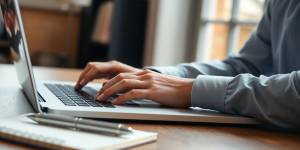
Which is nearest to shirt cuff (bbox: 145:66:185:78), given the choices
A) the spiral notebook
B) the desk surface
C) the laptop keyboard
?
the laptop keyboard

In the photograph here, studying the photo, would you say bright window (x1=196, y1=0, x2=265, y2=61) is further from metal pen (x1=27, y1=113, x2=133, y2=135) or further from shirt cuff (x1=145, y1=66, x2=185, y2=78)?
metal pen (x1=27, y1=113, x2=133, y2=135)

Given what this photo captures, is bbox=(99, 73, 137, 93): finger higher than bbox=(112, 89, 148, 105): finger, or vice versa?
bbox=(99, 73, 137, 93): finger

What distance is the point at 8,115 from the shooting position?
85 centimetres

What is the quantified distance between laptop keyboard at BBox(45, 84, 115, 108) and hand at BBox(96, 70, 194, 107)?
1.0 inches

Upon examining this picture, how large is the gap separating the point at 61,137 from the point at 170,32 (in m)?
1.92

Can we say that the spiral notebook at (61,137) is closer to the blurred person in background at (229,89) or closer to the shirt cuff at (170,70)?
the blurred person in background at (229,89)

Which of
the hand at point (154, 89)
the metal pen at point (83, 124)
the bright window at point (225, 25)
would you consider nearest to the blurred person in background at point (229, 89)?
the hand at point (154, 89)

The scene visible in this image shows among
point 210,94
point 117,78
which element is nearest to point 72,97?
A: point 117,78

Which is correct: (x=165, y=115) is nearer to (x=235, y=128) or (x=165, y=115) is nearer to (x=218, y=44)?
(x=235, y=128)

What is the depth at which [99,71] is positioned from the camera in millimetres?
1229

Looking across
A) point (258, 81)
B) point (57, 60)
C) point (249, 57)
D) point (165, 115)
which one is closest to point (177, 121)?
point (165, 115)

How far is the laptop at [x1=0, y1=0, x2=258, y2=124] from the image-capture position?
84 cm

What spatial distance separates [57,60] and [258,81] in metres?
3.55

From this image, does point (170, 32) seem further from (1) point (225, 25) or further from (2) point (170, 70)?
(2) point (170, 70)
